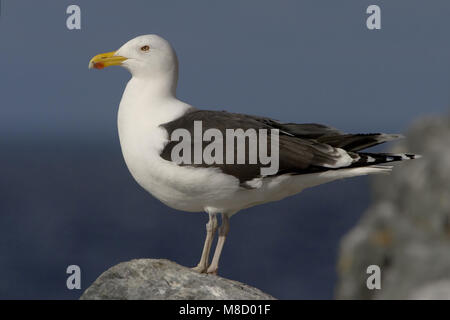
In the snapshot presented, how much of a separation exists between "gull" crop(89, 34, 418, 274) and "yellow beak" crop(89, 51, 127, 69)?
0.01m

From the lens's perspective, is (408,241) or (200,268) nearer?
(200,268)

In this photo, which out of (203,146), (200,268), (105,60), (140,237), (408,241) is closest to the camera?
(203,146)

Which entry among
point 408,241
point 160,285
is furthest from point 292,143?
point 408,241

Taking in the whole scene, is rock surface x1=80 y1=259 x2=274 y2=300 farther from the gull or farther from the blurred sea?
the blurred sea

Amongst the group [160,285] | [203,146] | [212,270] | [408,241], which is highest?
[203,146]

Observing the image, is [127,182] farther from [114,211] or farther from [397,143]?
[397,143]

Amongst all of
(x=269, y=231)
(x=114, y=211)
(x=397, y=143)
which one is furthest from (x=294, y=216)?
(x=397, y=143)

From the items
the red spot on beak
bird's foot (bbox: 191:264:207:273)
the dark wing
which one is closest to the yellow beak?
the red spot on beak

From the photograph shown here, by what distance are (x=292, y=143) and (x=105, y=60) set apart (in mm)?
2949

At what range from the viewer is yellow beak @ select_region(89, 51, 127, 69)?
10733 mm

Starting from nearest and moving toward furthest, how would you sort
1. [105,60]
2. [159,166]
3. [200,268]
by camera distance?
[159,166], [200,268], [105,60]

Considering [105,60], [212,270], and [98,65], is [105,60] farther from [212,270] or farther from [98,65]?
[212,270]

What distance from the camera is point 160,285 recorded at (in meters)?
10.3

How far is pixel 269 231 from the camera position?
92.9 meters
